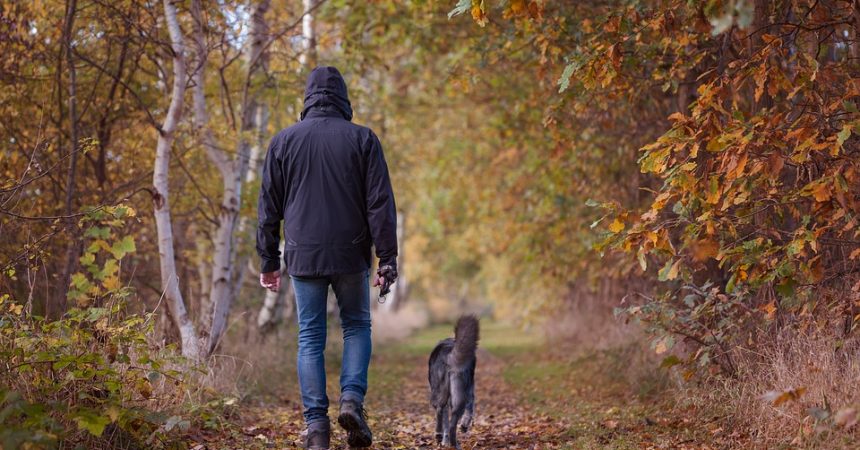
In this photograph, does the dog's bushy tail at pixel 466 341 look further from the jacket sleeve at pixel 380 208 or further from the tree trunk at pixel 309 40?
the tree trunk at pixel 309 40

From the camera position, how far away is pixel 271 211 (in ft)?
17.4

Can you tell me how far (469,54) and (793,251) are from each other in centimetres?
664

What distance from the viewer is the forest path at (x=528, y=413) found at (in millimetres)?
5906

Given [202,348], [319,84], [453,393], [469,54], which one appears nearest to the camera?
[319,84]

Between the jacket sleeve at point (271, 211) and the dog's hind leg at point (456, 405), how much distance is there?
5.21ft

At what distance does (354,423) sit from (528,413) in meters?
3.73

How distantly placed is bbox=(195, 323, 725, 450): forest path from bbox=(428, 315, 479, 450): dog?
0.24m

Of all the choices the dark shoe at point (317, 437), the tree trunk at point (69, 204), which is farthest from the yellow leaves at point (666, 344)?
the tree trunk at point (69, 204)

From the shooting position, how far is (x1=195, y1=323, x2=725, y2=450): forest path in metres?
5.91

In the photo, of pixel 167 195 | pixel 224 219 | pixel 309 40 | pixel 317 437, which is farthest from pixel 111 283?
pixel 309 40

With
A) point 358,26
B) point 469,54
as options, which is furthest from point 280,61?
point 469,54

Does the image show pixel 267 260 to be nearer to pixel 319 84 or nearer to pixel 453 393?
pixel 319 84

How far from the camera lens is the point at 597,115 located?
9.92m

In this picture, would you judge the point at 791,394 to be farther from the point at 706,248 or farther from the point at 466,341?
the point at 466,341
